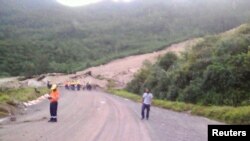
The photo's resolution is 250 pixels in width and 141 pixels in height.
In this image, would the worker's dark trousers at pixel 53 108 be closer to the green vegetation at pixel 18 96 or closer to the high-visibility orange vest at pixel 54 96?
the high-visibility orange vest at pixel 54 96

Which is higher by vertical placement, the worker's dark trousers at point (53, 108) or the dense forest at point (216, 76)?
the dense forest at point (216, 76)

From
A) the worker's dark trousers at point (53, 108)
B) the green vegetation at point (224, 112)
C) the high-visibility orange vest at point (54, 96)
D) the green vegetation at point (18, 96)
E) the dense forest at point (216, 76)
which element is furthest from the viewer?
the dense forest at point (216, 76)

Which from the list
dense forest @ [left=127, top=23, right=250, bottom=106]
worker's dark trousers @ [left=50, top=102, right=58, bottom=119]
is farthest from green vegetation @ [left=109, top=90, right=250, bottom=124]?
worker's dark trousers @ [left=50, top=102, right=58, bottom=119]

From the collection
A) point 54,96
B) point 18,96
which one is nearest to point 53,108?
point 54,96

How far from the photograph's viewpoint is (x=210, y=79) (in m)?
38.3

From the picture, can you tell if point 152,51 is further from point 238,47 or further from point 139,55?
point 238,47

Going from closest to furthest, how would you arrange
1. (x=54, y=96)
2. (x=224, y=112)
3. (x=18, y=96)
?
(x=54, y=96), (x=224, y=112), (x=18, y=96)

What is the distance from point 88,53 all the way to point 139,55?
1906 inches

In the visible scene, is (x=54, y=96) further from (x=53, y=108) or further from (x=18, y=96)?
(x=18, y=96)

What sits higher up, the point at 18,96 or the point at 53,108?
the point at 53,108

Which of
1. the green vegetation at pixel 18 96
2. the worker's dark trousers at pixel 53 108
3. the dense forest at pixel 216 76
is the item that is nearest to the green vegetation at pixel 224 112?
the dense forest at pixel 216 76

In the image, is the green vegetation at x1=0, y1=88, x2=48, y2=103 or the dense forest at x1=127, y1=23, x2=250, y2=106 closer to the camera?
the green vegetation at x1=0, y1=88, x2=48, y2=103

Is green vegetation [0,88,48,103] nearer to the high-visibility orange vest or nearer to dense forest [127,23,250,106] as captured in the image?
the high-visibility orange vest

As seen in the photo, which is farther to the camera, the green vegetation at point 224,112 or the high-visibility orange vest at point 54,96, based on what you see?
the green vegetation at point 224,112
